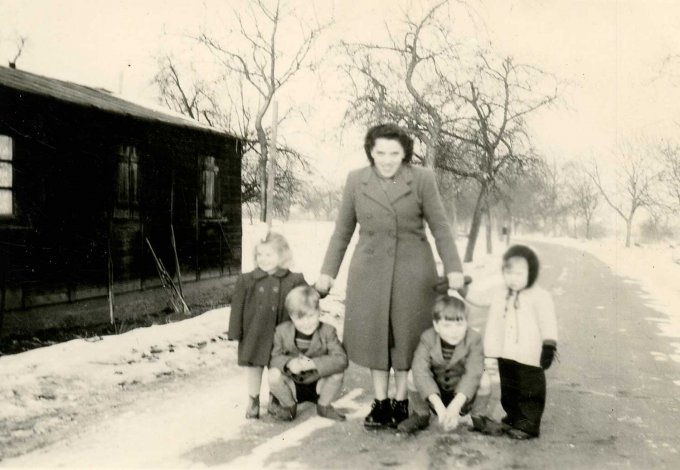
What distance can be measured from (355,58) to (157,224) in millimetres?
3578

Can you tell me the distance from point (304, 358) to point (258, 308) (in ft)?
1.32

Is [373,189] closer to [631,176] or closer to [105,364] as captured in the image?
[105,364]

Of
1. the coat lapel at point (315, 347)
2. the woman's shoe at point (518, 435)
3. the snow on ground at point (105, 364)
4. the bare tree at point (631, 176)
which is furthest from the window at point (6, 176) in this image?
the bare tree at point (631, 176)

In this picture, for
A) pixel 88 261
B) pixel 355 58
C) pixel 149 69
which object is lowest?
pixel 88 261

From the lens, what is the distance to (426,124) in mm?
7477

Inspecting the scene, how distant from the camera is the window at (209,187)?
9531 mm

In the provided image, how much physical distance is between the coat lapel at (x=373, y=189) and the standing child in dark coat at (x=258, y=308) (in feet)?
1.99

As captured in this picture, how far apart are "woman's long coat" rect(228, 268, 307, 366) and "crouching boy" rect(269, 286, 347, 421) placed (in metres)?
0.08

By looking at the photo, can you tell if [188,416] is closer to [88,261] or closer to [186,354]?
[186,354]

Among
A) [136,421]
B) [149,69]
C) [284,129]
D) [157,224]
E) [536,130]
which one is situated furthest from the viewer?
[536,130]

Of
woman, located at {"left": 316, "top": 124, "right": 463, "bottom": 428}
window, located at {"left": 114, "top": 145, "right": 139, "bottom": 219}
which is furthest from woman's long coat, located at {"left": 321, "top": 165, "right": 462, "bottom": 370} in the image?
window, located at {"left": 114, "top": 145, "right": 139, "bottom": 219}

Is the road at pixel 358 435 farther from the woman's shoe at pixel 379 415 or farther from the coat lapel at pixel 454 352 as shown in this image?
the coat lapel at pixel 454 352

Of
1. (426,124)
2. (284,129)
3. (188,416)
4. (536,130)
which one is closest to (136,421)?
(188,416)

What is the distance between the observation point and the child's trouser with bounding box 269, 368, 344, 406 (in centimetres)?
341
